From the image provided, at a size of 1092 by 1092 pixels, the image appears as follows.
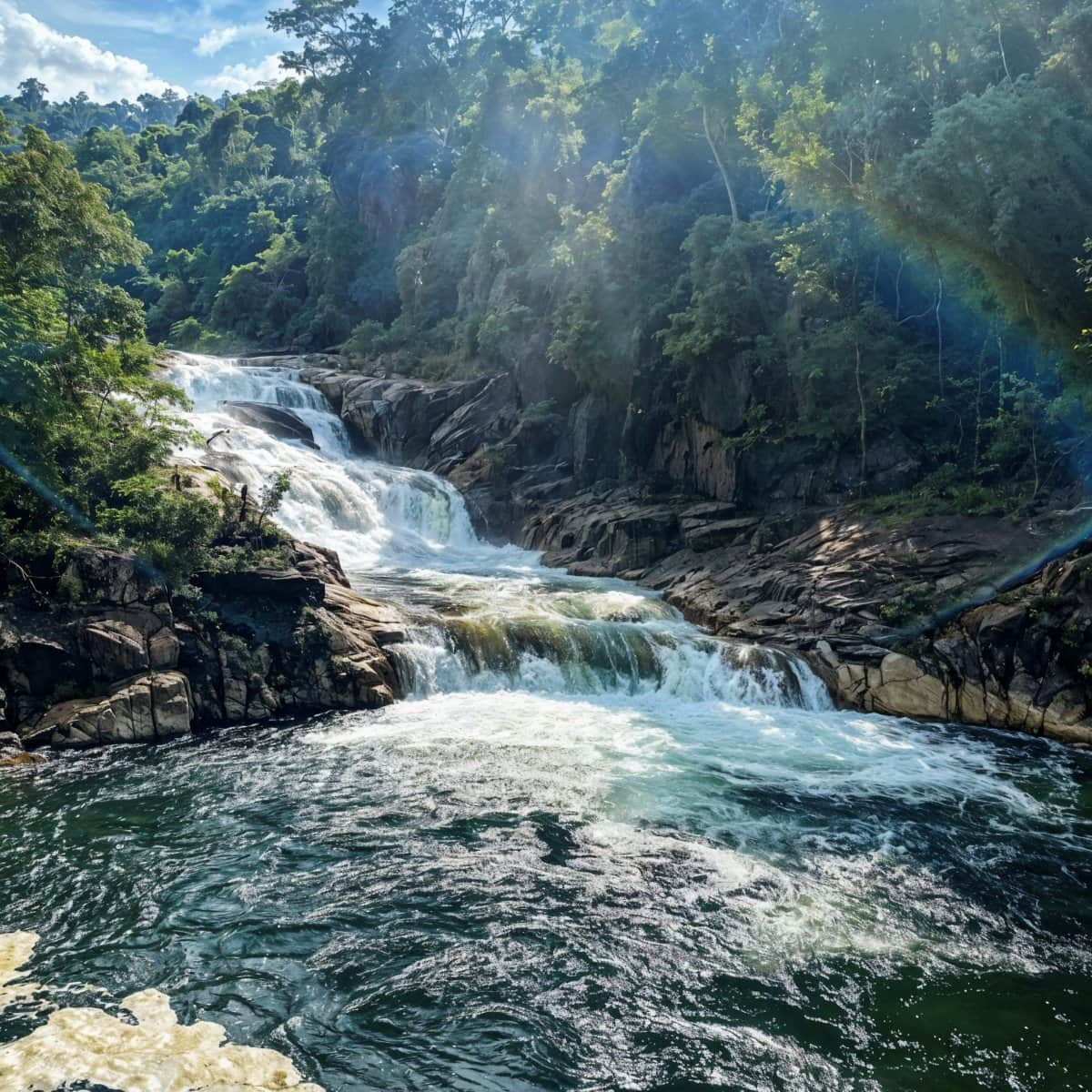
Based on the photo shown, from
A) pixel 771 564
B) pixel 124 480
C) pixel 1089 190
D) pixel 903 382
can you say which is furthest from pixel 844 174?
pixel 124 480

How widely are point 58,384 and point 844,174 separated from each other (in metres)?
22.8

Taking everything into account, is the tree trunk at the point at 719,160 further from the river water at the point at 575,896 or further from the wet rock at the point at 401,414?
the river water at the point at 575,896

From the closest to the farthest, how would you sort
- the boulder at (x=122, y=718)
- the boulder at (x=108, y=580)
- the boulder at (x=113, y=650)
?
the boulder at (x=122, y=718) < the boulder at (x=113, y=650) < the boulder at (x=108, y=580)

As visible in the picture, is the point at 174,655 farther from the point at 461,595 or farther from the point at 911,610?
the point at 911,610

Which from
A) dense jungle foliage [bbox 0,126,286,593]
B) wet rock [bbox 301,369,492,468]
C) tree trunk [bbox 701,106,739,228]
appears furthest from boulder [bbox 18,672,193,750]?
tree trunk [bbox 701,106,739,228]

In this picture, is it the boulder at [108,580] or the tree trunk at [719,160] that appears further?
the tree trunk at [719,160]

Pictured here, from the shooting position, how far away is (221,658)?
56.5 feet

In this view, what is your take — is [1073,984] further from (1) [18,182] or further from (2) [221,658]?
(1) [18,182]

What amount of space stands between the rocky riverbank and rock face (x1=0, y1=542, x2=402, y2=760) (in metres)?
10.1

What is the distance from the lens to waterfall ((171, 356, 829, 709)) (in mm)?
19141

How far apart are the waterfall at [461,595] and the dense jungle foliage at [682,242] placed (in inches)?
259

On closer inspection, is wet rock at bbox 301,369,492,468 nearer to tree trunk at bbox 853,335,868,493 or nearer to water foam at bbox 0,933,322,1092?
tree trunk at bbox 853,335,868,493

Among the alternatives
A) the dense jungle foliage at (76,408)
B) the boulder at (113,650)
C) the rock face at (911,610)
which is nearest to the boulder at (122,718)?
the boulder at (113,650)

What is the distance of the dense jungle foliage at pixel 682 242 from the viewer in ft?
60.9
